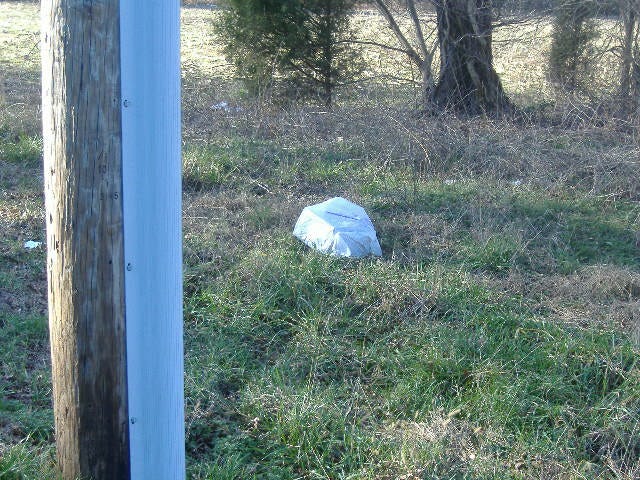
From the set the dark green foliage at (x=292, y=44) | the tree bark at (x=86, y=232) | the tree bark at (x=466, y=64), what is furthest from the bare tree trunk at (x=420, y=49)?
the tree bark at (x=86, y=232)

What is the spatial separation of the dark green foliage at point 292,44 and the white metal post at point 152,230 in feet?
28.9

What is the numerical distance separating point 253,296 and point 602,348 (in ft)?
7.13

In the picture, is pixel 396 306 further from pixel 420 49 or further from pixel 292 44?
pixel 420 49

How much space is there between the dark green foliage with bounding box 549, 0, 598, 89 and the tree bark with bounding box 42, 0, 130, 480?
9.89 meters

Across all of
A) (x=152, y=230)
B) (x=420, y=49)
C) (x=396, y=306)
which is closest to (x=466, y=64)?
(x=420, y=49)

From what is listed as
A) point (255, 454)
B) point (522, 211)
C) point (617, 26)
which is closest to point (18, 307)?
point (255, 454)

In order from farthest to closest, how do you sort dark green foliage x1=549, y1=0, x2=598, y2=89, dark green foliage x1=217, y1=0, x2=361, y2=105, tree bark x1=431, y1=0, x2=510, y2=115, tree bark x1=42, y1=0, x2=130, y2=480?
dark green foliage x1=549, y1=0, x2=598, y2=89, dark green foliage x1=217, y1=0, x2=361, y2=105, tree bark x1=431, y1=0, x2=510, y2=115, tree bark x1=42, y1=0, x2=130, y2=480

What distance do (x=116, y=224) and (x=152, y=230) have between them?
22cm

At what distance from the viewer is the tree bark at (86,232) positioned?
250 cm

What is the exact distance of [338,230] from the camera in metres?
5.99

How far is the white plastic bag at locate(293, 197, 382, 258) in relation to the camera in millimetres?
5934

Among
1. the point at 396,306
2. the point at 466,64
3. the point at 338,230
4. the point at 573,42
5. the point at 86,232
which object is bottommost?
the point at 396,306

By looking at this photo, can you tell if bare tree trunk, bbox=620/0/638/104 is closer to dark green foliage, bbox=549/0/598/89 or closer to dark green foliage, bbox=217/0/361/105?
dark green foliage, bbox=549/0/598/89

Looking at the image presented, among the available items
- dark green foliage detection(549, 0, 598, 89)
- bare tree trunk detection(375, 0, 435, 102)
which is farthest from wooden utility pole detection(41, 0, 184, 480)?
dark green foliage detection(549, 0, 598, 89)
